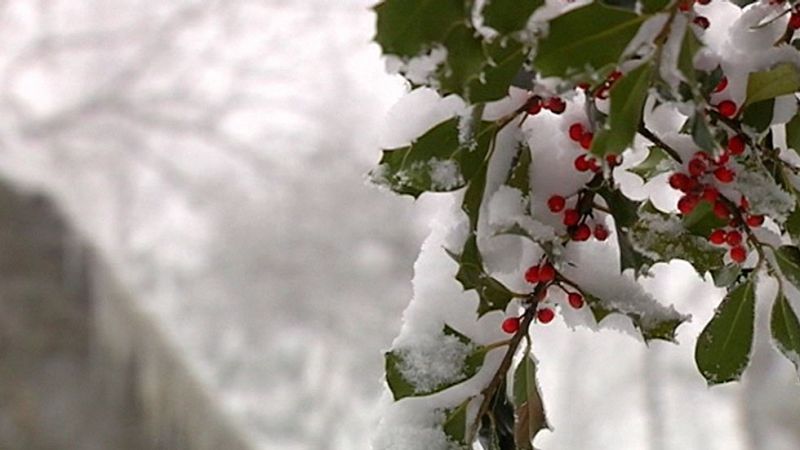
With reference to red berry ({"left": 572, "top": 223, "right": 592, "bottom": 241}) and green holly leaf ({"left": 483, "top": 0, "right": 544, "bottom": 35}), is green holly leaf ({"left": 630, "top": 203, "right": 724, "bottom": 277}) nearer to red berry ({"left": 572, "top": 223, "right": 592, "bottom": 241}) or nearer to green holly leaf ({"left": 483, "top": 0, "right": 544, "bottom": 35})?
red berry ({"left": 572, "top": 223, "right": 592, "bottom": 241})

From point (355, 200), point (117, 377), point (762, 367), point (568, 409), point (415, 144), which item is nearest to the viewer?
point (415, 144)

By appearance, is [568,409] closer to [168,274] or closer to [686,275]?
[686,275]

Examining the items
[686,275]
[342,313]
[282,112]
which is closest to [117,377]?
[342,313]

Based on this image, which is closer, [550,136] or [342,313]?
[550,136]

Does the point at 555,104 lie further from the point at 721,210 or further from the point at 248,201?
the point at 248,201

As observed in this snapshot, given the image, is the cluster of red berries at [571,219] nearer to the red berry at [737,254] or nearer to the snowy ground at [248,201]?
the red berry at [737,254]

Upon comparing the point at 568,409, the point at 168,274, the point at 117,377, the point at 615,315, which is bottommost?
the point at 615,315

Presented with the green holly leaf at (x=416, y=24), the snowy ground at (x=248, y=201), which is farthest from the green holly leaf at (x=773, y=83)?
the snowy ground at (x=248, y=201)
